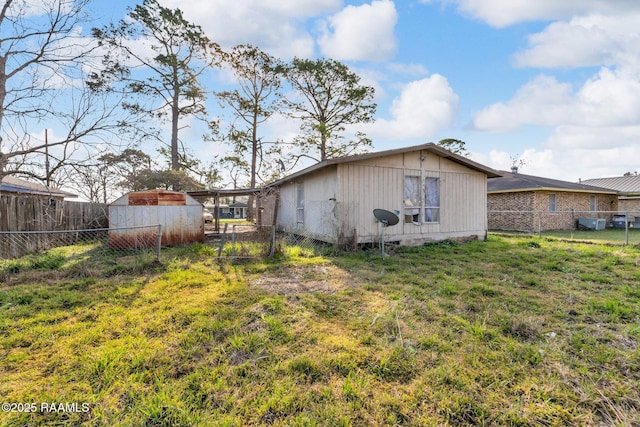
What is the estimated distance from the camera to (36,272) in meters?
5.21

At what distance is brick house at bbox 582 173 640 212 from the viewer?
18352mm

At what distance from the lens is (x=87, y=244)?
9.30m

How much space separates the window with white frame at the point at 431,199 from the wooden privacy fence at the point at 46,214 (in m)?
11.3

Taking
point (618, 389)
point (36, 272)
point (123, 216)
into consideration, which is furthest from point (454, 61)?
point (36, 272)

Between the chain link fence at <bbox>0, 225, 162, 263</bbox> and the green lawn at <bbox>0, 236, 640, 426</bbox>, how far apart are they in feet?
8.39

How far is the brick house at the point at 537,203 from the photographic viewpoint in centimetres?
1418

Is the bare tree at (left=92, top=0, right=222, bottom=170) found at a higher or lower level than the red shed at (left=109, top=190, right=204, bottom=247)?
higher

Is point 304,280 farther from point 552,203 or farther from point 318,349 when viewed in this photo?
point 552,203

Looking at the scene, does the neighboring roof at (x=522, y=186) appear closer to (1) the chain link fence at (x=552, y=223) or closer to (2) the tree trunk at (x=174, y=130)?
(1) the chain link fence at (x=552, y=223)

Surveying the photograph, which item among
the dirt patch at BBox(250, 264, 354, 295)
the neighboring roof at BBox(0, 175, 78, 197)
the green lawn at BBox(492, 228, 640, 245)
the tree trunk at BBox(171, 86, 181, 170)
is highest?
the tree trunk at BBox(171, 86, 181, 170)

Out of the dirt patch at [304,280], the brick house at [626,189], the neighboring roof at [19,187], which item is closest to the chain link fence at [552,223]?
the brick house at [626,189]

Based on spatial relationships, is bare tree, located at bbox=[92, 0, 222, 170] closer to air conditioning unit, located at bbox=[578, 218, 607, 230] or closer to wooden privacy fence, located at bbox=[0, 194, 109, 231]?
wooden privacy fence, located at bbox=[0, 194, 109, 231]

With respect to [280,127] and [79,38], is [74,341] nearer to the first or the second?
[79,38]

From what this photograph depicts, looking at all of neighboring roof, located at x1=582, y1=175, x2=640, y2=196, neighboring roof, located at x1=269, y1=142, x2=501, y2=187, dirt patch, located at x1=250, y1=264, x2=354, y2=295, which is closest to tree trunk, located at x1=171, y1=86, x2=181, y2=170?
neighboring roof, located at x1=269, y1=142, x2=501, y2=187
